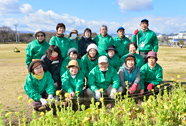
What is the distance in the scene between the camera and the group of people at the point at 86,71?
3836 mm

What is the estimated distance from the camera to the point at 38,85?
3.86 m

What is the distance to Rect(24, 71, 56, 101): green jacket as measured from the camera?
146 inches

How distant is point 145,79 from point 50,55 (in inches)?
111

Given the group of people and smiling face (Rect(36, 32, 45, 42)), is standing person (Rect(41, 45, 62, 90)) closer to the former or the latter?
Result: the group of people

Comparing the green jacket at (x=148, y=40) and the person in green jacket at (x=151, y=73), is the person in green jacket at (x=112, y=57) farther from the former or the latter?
the green jacket at (x=148, y=40)

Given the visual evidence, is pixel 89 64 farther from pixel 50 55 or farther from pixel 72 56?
pixel 50 55

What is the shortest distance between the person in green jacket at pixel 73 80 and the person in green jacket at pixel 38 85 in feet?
1.13

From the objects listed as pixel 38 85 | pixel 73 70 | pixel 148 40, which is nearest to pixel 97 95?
pixel 73 70

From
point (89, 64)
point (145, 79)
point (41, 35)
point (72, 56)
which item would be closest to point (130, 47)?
point (145, 79)

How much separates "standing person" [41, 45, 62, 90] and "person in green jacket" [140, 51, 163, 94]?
241 cm

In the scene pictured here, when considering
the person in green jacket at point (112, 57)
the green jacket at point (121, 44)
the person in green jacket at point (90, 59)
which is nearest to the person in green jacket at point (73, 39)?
the person in green jacket at point (90, 59)

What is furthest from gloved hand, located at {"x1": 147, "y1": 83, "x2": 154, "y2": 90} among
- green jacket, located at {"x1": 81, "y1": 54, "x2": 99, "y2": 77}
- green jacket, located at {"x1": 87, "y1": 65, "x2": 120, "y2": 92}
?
green jacket, located at {"x1": 81, "y1": 54, "x2": 99, "y2": 77}

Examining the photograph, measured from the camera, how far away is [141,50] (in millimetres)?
6004

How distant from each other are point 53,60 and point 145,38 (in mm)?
3352
